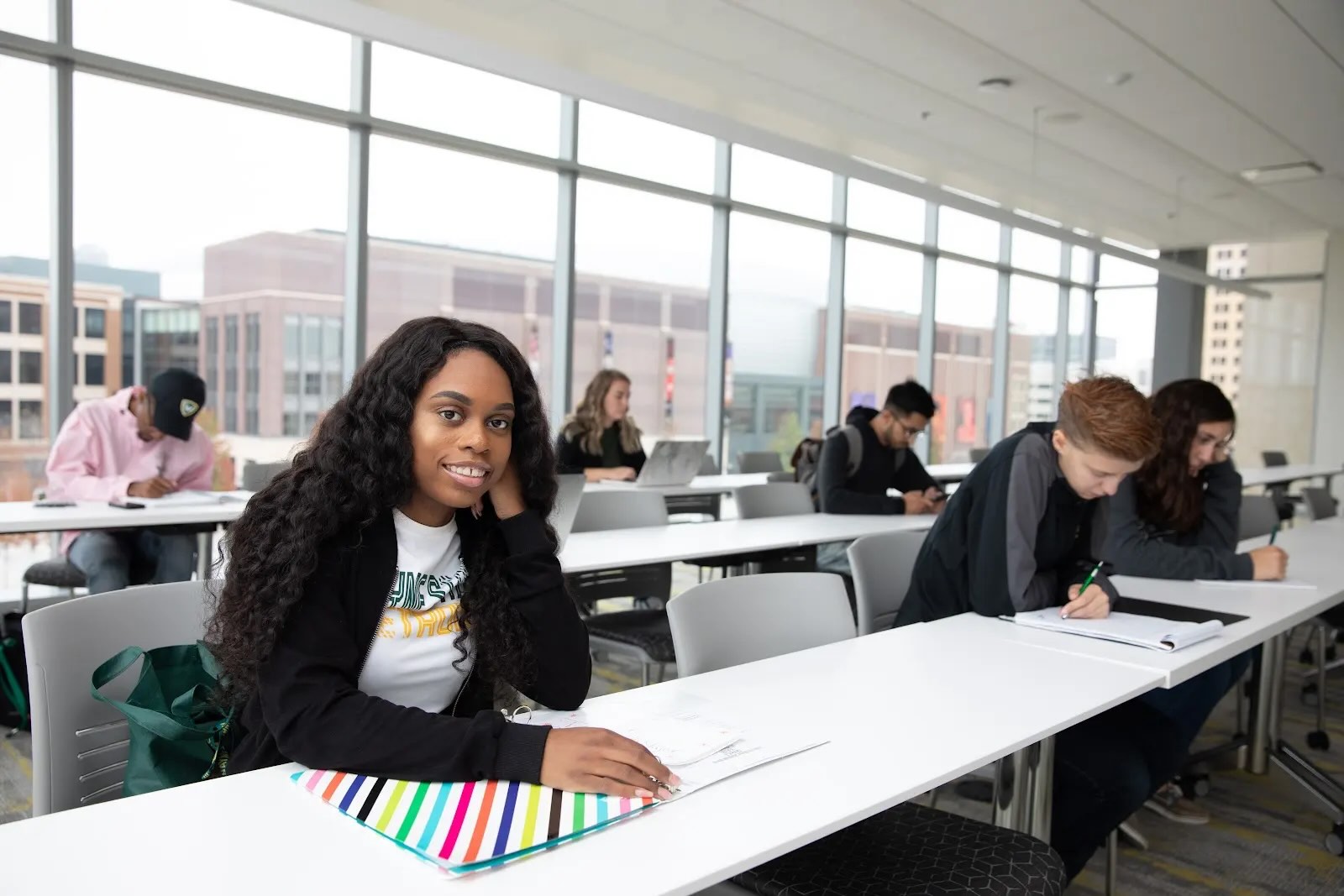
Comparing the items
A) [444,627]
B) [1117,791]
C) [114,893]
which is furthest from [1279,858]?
[114,893]

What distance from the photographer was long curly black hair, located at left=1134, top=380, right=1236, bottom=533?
9.86ft

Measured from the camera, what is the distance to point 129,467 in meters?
3.92

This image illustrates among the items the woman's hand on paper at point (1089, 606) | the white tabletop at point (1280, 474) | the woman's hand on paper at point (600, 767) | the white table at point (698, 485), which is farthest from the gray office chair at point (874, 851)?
the white tabletop at point (1280, 474)

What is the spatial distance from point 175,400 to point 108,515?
0.63 metres

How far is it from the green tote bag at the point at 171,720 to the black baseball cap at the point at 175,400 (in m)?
2.67

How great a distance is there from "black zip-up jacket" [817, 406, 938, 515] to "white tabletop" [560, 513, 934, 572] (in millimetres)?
62

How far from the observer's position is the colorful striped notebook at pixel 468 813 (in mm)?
1061

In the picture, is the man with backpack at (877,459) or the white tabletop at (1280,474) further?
the white tabletop at (1280,474)

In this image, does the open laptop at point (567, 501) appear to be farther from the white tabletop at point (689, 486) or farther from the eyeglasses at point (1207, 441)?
the eyeglasses at point (1207, 441)

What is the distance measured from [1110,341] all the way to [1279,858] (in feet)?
35.2

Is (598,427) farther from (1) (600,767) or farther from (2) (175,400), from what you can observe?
(1) (600,767)

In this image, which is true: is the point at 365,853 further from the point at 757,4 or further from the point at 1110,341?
the point at 1110,341

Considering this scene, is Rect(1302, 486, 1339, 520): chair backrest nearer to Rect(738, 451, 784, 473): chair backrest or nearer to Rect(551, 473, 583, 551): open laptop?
Rect(738, 451, 784, 473): chair backrest

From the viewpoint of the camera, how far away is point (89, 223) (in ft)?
15.4
